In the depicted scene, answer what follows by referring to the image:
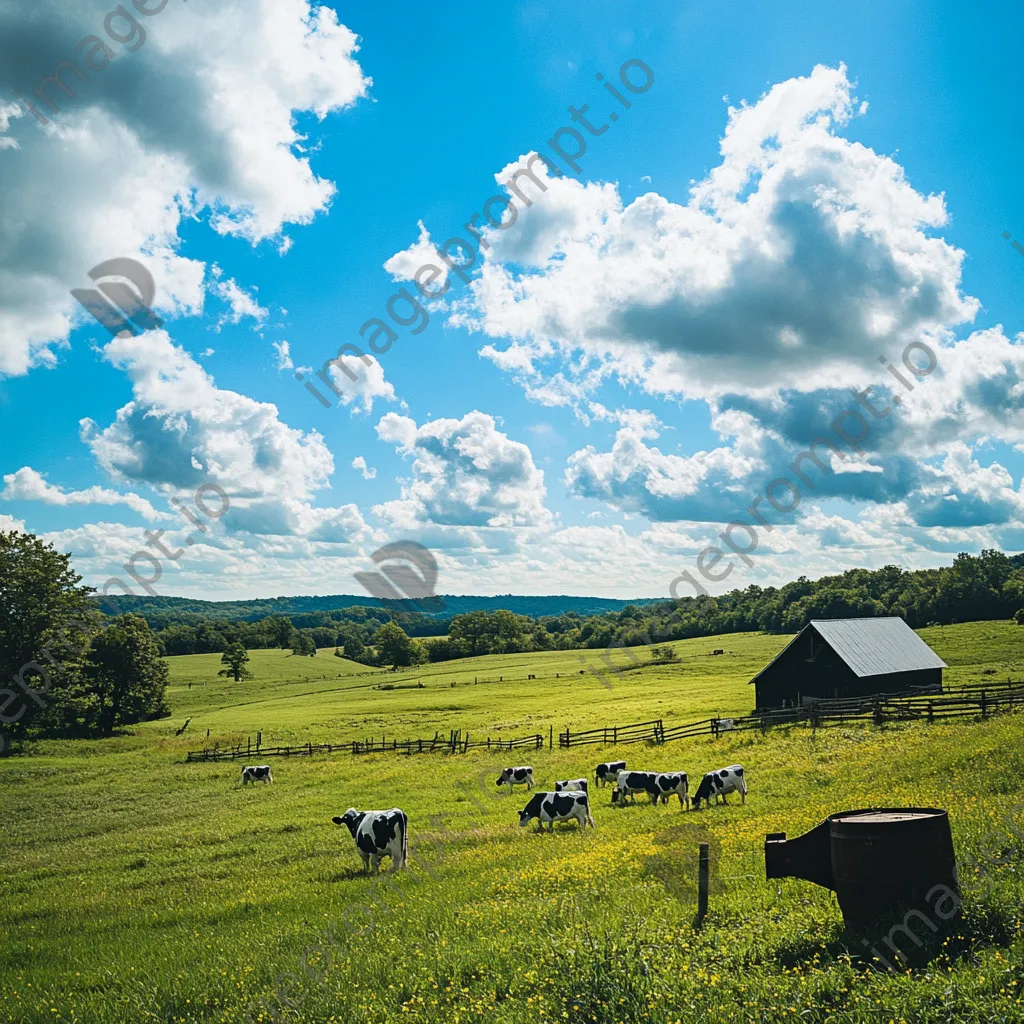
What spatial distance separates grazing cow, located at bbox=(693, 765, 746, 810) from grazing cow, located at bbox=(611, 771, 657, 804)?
211 centimetres

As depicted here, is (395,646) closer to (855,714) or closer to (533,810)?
(855,714)

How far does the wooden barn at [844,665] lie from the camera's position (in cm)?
4147

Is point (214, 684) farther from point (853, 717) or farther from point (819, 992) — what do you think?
point (819, 992)

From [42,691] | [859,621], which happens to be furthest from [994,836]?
[42,691]

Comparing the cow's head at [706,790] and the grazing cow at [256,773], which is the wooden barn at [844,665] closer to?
the cow's head at [706,790]

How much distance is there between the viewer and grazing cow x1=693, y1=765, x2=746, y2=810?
20.7 meters

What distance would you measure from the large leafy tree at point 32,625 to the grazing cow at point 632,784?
132ft

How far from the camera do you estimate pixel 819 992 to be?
19.4ft

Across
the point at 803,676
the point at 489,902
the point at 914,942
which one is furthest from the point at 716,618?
the point at 914,942

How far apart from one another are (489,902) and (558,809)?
9616 millimetres

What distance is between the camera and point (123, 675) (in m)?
62.6

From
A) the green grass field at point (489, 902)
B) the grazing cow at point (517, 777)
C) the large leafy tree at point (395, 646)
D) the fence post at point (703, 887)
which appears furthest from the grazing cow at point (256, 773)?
the large leafy tree at point (395, 646)

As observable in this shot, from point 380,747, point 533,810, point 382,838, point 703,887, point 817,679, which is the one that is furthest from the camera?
point 380,747

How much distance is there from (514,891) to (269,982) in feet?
13.3
